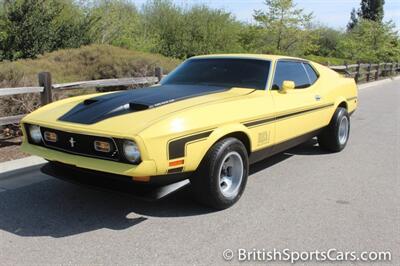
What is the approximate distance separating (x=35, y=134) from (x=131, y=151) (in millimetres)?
1254

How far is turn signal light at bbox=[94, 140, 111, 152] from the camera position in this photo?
3845mm

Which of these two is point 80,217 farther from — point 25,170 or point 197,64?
point 197,64

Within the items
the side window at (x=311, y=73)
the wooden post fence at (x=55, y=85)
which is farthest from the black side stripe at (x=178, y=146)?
the wooden post fence at (x=55, y=85)

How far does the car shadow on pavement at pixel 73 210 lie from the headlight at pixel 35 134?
0.64 metres

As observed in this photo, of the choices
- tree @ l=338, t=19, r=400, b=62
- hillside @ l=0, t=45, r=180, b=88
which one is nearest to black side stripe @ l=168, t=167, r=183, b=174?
hillside @ l=0, t=45, r=180, b=88

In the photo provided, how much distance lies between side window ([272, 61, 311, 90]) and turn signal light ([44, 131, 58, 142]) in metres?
2.49

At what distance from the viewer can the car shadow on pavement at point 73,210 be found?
156 inches

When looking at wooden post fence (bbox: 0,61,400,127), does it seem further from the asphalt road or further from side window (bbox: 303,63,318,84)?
side window (bbox: 303,63,318,84)

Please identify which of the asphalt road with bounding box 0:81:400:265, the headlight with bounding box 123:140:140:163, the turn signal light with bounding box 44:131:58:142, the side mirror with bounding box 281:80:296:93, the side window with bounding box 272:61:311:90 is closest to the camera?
the asphalt road with bounding box 0:81:400:265

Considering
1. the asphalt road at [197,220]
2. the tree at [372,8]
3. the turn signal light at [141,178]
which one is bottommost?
the asphalt road at [197,220]

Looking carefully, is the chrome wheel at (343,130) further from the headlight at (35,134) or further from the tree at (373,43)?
the tree at (373,43)

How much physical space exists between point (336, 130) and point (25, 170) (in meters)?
4.30

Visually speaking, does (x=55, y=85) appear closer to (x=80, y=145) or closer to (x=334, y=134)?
(x=80, y=145)

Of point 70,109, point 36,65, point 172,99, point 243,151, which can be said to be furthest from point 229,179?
point 36,65
